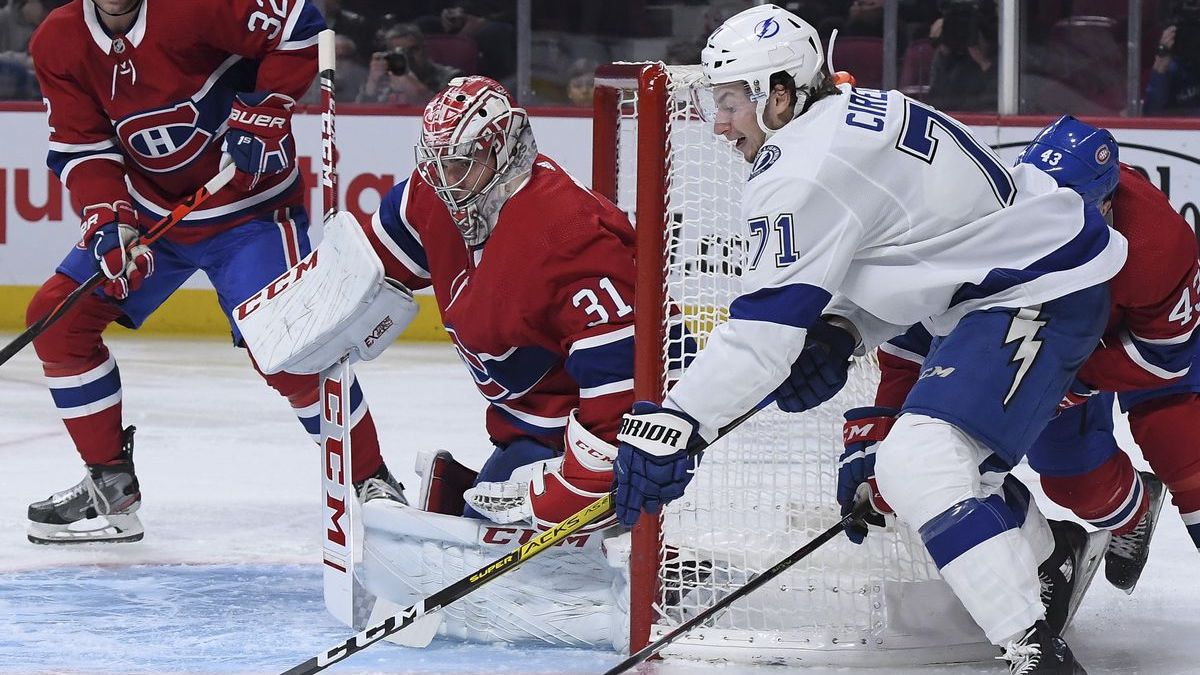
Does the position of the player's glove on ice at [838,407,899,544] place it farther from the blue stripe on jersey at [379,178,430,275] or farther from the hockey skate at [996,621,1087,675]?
the blue stripe on jersey at [379,178,430,275]

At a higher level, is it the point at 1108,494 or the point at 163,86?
the point at 163,86

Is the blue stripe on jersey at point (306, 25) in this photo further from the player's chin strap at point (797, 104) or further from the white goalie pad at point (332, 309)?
the player's chin strap at point (797, 104)

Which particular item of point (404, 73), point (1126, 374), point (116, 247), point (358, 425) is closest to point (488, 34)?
point (404, 73)

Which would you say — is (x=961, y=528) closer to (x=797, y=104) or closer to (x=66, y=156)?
(x=797, y=104)

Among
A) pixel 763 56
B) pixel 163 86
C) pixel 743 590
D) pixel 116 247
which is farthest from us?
pixel 163 86

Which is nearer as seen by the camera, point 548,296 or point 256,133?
point 548,296

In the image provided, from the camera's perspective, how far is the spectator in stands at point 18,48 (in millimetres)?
6402

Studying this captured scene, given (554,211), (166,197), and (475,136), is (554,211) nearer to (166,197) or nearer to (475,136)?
(475,136)

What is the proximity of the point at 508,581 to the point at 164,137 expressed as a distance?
1288 mm

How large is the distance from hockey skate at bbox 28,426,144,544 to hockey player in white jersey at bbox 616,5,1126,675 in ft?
4.87

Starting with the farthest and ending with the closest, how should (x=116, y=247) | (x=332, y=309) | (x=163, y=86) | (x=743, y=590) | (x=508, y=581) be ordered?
(x=163, y=86) → (x=116, y=247) → (x=332, y=309) → (x=508, y=581) → (x=743, y=590)

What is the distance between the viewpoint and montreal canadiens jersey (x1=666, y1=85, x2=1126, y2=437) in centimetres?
213

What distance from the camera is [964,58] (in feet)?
20.2

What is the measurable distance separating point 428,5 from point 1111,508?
14.1ft
